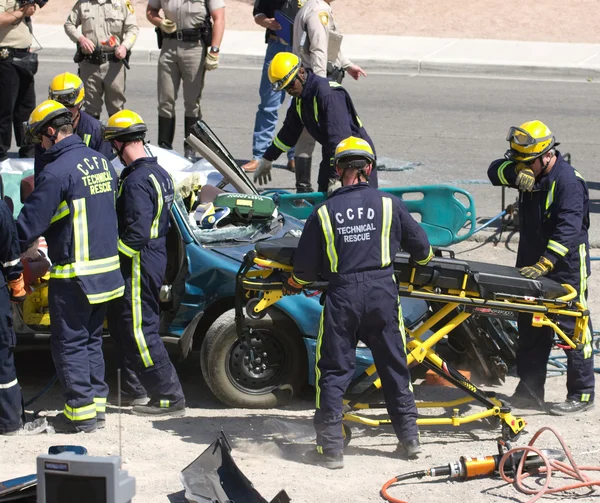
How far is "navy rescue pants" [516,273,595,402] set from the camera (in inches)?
284

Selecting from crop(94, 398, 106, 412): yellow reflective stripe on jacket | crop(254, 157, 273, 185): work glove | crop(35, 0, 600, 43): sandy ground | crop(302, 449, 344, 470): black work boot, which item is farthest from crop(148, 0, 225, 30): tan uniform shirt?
crop(35, 0, 600, 43): sandy ground

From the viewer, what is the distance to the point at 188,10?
11.8 metres

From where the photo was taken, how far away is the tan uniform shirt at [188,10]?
11758mm

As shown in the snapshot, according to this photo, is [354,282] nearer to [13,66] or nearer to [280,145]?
[280,145]

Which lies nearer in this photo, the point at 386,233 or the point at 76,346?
the point at 386,233

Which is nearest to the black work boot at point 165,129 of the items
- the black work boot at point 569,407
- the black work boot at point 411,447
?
the black work boot at point 569,407

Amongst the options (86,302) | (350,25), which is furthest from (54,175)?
(350,25)

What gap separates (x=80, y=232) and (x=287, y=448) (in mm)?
1830

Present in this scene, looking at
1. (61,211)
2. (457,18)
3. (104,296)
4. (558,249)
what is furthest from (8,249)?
(457,18)

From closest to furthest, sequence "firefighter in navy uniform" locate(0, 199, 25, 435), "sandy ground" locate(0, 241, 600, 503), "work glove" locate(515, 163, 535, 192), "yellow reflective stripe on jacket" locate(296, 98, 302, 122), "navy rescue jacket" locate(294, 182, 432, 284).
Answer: "sandy ground" locate(0, 241, 600, 503) < "navy rescue jacket" locate(294, 182, 432, 284) < "firefighter in navy uniform" locate(0, 199, 25, 435) < "work glove" locate(515, 163, 535, 192) < "yellow reflective stripe on jacket" locate(296, 98, 302, 122)

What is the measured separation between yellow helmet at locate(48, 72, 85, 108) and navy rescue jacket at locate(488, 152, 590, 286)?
10.6 feet

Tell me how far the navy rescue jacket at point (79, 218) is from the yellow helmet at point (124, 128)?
0.70 ft

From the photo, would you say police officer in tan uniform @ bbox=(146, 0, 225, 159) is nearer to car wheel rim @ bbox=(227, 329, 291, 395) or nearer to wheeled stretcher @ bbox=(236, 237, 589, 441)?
car wheel rim @ bbox=(227, 329, 291, 395)

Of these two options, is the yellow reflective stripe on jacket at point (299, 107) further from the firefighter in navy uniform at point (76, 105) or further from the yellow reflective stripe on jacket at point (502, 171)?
the yellow reflective stripe on jacket at point (502, 171)
